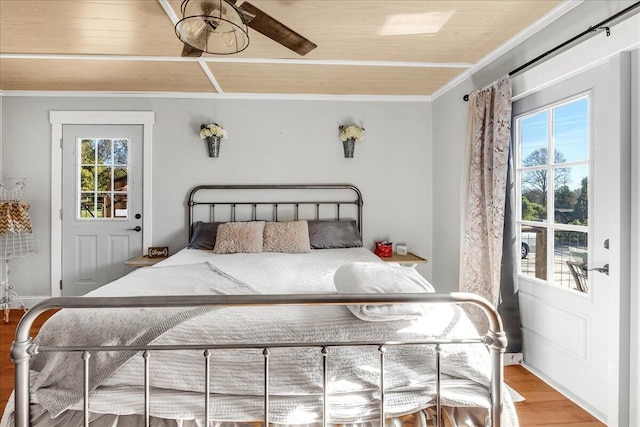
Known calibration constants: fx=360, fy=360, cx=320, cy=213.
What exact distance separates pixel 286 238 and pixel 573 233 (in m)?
2.21

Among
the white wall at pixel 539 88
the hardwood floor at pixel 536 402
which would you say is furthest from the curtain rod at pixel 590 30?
the hardwood floor at pixel 536 402

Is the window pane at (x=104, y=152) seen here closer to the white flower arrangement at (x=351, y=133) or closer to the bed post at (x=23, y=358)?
the white flower arrangement at (x=351, y=133)

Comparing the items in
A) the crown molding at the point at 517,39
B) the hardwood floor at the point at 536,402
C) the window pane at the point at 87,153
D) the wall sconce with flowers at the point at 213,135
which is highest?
the crown molding at the point at 517,39

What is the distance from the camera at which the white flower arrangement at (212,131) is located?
12.3 feet

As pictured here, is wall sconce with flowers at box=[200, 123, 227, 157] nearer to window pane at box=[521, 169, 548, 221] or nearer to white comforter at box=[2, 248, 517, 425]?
white comforter at box=[2, 248, 517, 425]

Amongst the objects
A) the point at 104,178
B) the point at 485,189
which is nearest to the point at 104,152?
the point at 104,178

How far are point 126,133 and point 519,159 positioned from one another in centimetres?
377

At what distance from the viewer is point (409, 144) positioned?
405cm

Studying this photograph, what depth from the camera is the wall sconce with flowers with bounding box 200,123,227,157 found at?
12.3 ft

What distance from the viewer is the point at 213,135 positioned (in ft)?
12.3

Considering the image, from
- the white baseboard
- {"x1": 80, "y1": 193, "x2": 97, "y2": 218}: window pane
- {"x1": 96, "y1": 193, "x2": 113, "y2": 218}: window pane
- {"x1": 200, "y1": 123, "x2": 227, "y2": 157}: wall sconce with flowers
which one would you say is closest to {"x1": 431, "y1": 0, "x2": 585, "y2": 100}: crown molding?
→ the white baseboard

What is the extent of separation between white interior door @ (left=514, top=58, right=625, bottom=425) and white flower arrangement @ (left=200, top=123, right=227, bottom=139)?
107 inches

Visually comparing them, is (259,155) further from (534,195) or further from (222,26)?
(534,195)

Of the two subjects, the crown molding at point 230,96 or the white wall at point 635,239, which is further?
the crown molding at point 230,96
